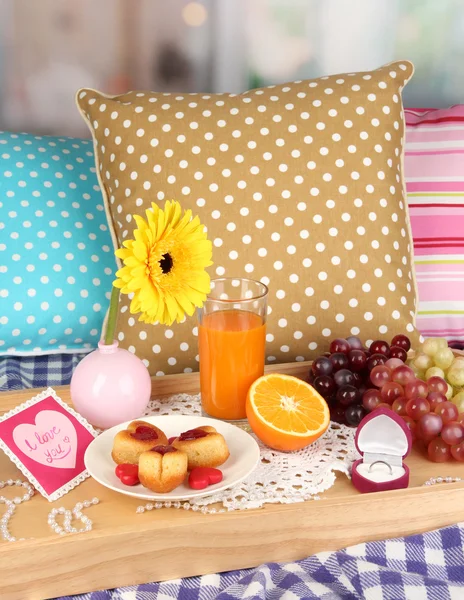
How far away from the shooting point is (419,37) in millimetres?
1864

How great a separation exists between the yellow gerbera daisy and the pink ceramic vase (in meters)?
0.10

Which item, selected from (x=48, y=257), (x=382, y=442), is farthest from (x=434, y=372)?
(x=48, y=257)

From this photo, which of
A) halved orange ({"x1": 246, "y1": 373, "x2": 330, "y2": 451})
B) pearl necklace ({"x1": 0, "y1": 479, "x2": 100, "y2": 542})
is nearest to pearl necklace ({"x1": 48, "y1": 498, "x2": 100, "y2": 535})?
pearl necklace ({"x1": 0, "y1": 479, "x2": 100, "y2": 542})

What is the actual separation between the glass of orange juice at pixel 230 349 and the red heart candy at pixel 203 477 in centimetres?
19

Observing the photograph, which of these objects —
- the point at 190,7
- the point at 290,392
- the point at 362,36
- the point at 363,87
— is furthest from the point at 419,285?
the point at 190,7

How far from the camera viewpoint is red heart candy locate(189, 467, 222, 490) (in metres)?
0.88

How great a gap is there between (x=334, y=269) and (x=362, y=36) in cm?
83

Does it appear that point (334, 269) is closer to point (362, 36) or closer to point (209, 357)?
point (209, 357)

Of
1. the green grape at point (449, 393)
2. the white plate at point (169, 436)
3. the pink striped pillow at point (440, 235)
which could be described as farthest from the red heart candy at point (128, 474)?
the pink striped pillow at point (440, 235)

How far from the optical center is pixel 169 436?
100 cm

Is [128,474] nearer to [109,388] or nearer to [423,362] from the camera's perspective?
[109,388]

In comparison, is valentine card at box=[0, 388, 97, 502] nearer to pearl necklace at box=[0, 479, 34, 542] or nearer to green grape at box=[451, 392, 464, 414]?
pearl necklace at box=[0, 479, 34, 542]

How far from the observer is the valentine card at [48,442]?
0.92 meters

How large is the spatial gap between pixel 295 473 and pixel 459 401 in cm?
28
